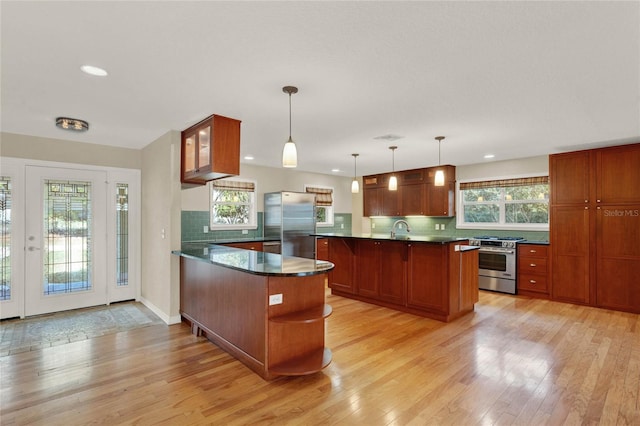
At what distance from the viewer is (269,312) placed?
2.61 m

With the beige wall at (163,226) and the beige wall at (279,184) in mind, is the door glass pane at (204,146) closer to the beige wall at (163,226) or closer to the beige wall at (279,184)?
the beige wall at (163,226)

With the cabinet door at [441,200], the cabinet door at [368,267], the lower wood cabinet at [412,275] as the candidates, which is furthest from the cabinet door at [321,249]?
the cabinet door at [441,200]

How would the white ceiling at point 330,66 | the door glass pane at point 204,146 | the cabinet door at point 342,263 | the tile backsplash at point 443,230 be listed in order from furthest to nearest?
the tile backsplash at point 443,230
the cabinet door at point 342,263
the door glass pane at point 204,146
the white ceiling at point 330,66

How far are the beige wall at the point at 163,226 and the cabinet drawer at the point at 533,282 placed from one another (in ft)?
17.4

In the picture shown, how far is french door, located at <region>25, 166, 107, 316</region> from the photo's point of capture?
4.26 metres

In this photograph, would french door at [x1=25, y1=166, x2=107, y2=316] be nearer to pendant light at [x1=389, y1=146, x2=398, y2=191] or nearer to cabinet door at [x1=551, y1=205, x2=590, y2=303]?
pendant light at [x1=389, y1=146, x2=398, y2=191]

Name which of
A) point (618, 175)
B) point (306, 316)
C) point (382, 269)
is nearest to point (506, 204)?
point (618, 175)

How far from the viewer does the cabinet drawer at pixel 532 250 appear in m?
5.25

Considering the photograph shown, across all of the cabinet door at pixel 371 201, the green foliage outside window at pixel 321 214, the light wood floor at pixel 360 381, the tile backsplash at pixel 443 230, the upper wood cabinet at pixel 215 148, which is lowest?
the light wood floor at pixel 360 381

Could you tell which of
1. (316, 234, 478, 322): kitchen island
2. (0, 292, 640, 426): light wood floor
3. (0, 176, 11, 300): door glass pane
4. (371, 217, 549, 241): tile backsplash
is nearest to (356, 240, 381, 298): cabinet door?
(316, 234, 478, 322): kitchen island

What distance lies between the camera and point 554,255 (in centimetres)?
515

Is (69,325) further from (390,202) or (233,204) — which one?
(390,202)

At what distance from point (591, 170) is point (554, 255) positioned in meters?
1.37

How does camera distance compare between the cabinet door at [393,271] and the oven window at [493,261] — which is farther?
the oven window at [493,261]
